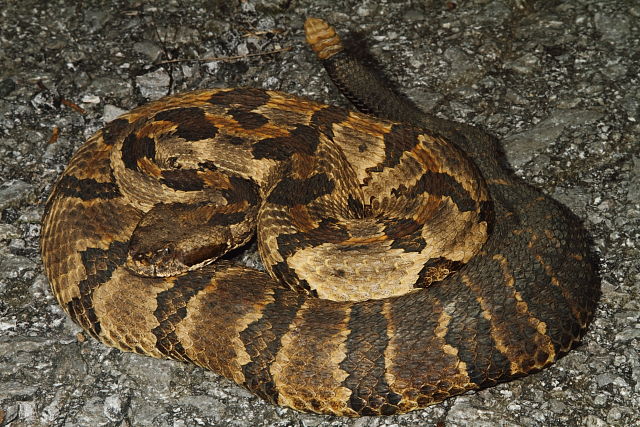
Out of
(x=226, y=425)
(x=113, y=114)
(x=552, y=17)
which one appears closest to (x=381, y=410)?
(x=226, y=425)

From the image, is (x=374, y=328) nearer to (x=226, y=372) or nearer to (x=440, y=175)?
(x=226, y=372)

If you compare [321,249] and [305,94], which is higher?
[305,94]

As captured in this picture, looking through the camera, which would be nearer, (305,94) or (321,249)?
(321,249)

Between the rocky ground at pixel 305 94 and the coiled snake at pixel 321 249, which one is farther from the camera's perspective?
the rocky ground at pixel 305 94

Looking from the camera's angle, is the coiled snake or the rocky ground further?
the rocky ground
